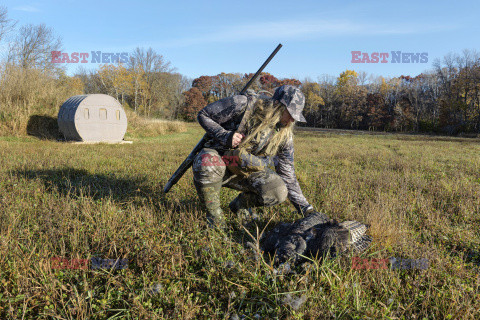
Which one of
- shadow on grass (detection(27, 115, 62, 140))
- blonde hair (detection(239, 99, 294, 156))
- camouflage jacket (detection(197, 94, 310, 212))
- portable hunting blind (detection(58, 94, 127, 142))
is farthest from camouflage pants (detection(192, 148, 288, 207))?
shadow on grass (detection(27, 115, 62, 140))

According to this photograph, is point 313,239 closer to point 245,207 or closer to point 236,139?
point 245,207

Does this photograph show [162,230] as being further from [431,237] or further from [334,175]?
[334,175]

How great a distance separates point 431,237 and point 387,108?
5753 cm

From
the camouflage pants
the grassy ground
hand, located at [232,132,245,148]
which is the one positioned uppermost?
hand, located at [232,132,245,148]

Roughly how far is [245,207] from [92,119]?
40.2 ft

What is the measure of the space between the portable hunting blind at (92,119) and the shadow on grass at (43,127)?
1.00 metres

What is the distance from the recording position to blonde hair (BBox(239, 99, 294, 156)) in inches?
135

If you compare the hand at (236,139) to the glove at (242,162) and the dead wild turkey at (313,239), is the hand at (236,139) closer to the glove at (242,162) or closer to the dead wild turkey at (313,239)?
the glove at (242,162)

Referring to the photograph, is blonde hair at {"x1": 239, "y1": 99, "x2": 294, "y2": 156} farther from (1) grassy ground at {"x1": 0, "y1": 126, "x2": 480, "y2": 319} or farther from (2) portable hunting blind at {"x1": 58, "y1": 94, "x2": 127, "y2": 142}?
(2) portable hunting blind at {"x1": 58, "y1": 94, "x2": 127, "y2": 142}

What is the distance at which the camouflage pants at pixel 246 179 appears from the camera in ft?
11.2

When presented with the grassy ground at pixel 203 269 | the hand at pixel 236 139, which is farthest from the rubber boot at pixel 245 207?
the hand at pixel 236 139

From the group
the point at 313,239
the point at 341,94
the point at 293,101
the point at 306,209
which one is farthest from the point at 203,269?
the point at 341,94

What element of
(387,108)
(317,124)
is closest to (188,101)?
(317,124)

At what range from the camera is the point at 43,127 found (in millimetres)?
15016
